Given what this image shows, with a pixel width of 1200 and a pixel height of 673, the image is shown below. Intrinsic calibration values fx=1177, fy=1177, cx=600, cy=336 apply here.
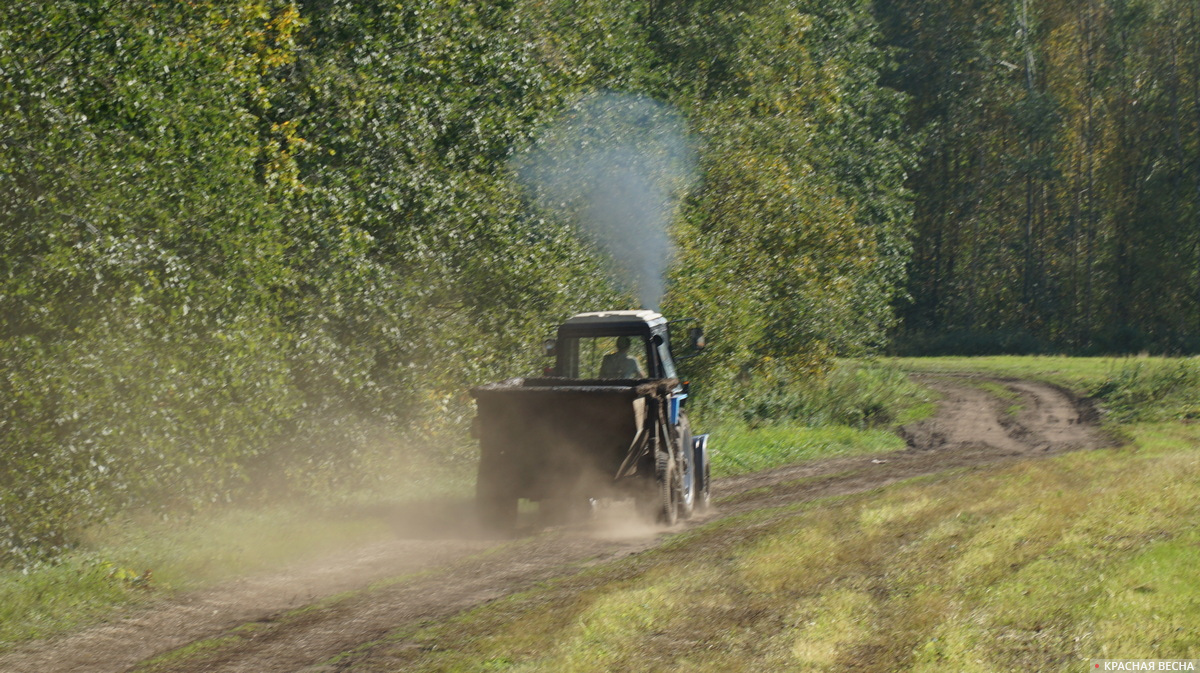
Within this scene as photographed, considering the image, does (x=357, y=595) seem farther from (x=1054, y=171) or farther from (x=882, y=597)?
(x=1054, y=171)

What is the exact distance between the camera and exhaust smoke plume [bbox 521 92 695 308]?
65.3 ft

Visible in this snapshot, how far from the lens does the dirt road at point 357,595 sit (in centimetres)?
834

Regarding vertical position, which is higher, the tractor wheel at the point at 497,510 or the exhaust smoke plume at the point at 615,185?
the exhaust smoke plume at the point at 615,185

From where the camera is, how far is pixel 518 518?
14.0 meters

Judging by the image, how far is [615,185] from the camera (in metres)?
21.2

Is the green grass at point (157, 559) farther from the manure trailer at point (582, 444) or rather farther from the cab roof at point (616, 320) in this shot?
the cab roof at point (616, 320)

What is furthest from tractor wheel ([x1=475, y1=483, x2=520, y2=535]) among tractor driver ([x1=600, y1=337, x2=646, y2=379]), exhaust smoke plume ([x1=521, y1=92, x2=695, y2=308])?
exhaust smoke plume ([x1=521, y1=92, x2=695, y2=308])

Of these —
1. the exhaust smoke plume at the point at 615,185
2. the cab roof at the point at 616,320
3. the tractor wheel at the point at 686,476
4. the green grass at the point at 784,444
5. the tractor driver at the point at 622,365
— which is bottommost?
the green grass at the point at 784,444

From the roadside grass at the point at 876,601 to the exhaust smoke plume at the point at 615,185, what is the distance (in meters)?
8.22

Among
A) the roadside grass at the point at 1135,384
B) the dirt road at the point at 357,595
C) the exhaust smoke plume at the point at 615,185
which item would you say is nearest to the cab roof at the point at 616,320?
the dirt road at the point at 357,595

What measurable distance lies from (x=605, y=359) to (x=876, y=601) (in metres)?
5.82

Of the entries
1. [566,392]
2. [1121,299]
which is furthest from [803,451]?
[1121,299]

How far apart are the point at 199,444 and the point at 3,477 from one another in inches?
85.4

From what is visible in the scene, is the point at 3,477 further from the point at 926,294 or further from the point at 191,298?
the point at 926,294
